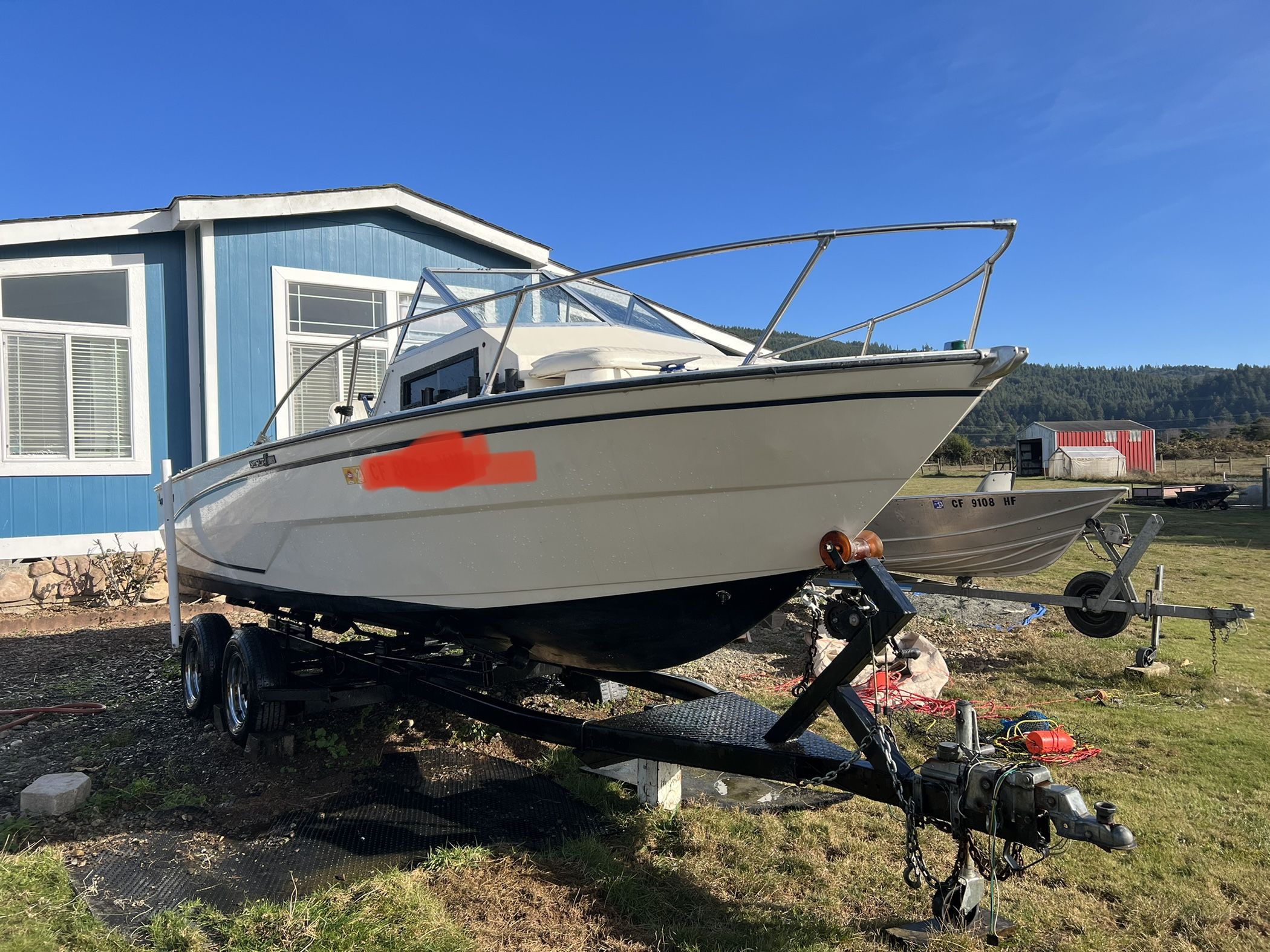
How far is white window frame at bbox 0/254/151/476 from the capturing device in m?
8.09

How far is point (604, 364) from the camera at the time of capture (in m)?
3.42

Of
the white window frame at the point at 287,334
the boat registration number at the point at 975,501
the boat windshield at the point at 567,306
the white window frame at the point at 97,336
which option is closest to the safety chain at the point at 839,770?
the boat windshield at the point at 567,306

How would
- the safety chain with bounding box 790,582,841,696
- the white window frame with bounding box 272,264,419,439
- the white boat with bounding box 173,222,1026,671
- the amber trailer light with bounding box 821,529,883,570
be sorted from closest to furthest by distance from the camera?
the white boat with bounding box 173,222,1026,671
the amber trailer light with bounding box 821,529,883,570
the safety chain with bounding box 790,582,841,696
the white window frame with bounding box 272,264,419,439

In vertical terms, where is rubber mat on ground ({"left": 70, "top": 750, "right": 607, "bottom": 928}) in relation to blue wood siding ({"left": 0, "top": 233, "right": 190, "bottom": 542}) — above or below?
below

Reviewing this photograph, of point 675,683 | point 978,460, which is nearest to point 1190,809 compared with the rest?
point 675,683

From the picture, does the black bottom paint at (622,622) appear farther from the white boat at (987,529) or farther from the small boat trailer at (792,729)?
the white boat at (987,529)

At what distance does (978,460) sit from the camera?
4794 cm

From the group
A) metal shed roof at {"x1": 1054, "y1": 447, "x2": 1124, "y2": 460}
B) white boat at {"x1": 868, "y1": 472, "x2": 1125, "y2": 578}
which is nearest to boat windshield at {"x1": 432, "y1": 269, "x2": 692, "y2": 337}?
white boat at {"x1": 868, "y1": 472, "x2": 1125, "y2": 578}

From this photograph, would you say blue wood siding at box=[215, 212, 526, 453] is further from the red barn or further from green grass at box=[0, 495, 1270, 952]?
the red barn

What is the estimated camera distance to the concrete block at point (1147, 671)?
609 cm

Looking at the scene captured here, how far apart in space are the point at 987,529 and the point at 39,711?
7.04m

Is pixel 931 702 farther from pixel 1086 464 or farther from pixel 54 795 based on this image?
pixel 1086 464

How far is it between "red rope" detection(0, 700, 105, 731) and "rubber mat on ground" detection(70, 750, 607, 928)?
1920 millimetres

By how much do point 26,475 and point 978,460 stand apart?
47.8 metres
